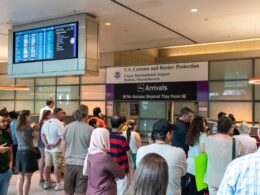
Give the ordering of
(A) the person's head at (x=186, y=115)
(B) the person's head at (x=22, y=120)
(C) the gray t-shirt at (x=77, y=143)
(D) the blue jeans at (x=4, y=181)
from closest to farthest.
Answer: (D) the blue jeans at (x=4, y=181)
(C) the gray t-shirt at (x=77, y=143)
(A) the person's head at (x=186, y=115)
(B) the person's head at (x=22, y=120)

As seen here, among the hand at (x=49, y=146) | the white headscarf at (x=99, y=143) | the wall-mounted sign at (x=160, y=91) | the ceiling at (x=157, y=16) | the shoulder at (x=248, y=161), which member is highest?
the ceiling at (x=157, y=16)

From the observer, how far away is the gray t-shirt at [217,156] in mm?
3586

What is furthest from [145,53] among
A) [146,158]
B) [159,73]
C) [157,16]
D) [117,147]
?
[146,158]

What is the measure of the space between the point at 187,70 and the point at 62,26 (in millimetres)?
4912

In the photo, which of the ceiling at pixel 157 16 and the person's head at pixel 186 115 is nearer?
the person's head at pixel 186 115

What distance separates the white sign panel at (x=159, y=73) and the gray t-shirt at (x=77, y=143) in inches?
259

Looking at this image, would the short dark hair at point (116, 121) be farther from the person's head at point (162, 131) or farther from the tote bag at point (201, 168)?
the person's head at point (162, 131)

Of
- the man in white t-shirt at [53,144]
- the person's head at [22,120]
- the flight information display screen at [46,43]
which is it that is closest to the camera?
the person's head at [22,120]

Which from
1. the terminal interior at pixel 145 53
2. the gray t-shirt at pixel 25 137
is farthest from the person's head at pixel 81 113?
the terminal interior at pixel 145 53

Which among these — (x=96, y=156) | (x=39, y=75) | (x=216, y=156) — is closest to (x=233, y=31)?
(x=39, y=75)

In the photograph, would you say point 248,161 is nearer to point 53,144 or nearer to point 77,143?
point 77,143

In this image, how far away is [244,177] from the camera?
1.66 metres

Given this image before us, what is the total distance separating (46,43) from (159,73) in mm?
4943

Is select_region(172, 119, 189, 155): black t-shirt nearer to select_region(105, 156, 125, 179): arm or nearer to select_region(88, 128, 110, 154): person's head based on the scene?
select_region(88, 128, 110, 154): person's head
